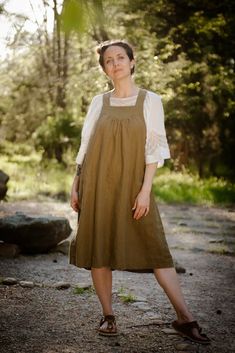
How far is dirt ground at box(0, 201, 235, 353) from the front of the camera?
3004 millimetres

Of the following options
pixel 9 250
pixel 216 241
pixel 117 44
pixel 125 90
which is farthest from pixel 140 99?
pixel 216 241

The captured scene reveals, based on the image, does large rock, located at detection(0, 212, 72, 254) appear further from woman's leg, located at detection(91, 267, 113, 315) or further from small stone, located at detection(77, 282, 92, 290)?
woman's leg, located at detection(91, 267, 113, 315)

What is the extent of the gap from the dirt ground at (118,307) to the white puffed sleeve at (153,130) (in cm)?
117

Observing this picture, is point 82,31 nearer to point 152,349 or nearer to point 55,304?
point 152,349

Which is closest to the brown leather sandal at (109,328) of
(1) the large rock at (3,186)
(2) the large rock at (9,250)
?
(2) the large rock at (9,250)

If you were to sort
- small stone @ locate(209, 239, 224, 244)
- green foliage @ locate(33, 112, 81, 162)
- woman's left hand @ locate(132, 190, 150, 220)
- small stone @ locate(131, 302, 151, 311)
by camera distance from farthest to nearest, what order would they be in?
green foliage @ locate(33, 112, 81, 162) → small stone @ locate(209, 239, 224, 244) → small stone @ locate(131, 302, 151, 311) → woman's left hand @ locate(132, 190, 150, 220)

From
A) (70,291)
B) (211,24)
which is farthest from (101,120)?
(211,24)

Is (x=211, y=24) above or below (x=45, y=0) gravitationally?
above

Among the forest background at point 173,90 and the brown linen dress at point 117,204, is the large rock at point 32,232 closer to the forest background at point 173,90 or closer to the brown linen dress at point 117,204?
the brown linen dress at point 117,204

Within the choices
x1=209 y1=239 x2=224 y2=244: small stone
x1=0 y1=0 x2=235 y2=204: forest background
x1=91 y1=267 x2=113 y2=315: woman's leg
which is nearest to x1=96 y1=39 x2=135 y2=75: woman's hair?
x1=91 y1=267 x2=113 y2=315: woman's leg

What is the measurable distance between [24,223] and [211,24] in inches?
387

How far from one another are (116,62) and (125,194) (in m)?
0.84

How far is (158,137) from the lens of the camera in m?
3.06

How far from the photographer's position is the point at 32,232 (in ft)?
18.6
